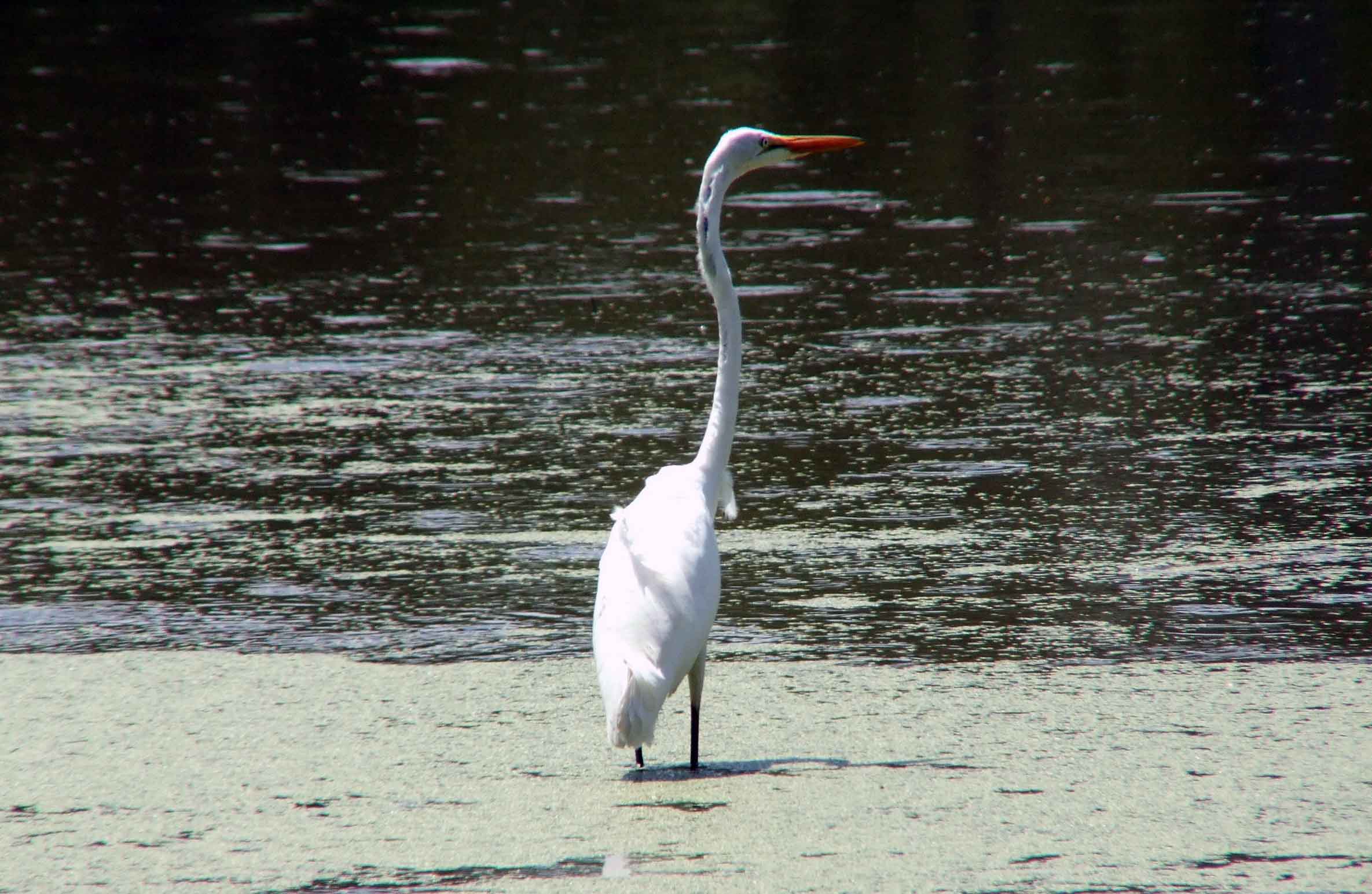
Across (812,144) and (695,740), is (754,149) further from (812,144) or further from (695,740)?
(695,740)

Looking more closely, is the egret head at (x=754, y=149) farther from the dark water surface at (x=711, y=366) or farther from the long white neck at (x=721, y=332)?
the dark water surface at (x=711, y=366)

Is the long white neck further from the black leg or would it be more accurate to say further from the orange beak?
the black leg

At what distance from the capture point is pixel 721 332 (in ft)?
15.6

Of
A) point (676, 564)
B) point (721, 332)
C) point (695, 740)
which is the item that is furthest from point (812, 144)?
point (695, 740)

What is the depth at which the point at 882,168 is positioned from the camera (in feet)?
42.7

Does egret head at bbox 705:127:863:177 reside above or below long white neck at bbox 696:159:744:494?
above

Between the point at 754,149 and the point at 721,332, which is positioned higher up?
the point at 754,149

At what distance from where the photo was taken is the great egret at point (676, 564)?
3.88 m

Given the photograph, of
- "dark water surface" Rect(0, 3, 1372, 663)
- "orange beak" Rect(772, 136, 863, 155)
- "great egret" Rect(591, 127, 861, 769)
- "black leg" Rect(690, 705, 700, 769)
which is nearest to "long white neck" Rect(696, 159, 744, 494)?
"great egret" Rect(591, 127, 861, 769)

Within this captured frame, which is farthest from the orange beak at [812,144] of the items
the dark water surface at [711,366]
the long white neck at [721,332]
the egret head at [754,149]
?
the dark water surface at [711,366]

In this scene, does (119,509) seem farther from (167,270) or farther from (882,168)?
(882,168)

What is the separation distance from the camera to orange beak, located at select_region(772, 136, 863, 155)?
16.4 feet

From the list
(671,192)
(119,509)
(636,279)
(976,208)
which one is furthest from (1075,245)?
(119,509)

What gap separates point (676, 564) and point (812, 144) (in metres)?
1.49
